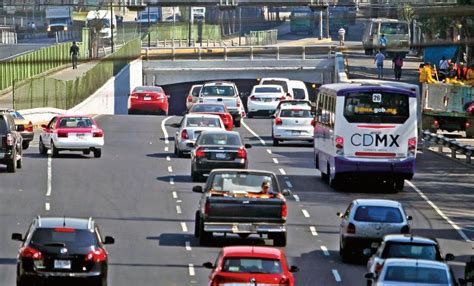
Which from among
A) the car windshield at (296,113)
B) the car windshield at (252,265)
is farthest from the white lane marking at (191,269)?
the car windshield at (296,113)

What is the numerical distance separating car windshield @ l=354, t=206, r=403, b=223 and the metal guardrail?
20.1m

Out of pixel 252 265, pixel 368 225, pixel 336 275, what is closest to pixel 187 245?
pixel 368 225

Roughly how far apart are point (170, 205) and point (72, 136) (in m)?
10.5

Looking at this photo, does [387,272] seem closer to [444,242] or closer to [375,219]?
[375,219]

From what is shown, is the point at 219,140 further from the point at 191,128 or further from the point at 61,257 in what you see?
the point at 61,257

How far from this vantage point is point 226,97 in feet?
234

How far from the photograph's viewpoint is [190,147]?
2103 inches

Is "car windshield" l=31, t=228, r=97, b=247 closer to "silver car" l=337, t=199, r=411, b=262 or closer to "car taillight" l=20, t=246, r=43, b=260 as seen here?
"car taillight" l=20, t=246, r=43, b=260

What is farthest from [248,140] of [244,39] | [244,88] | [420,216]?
[244,39]

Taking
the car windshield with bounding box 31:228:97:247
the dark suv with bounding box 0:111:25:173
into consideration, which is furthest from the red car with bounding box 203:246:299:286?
the dark suv with bounding box 0:111:25:173

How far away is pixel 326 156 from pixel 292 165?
535 centimetres

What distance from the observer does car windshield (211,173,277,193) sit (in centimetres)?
3562

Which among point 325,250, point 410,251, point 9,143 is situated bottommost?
point 325,250

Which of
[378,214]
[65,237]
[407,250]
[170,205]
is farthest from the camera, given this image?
[170,205]
